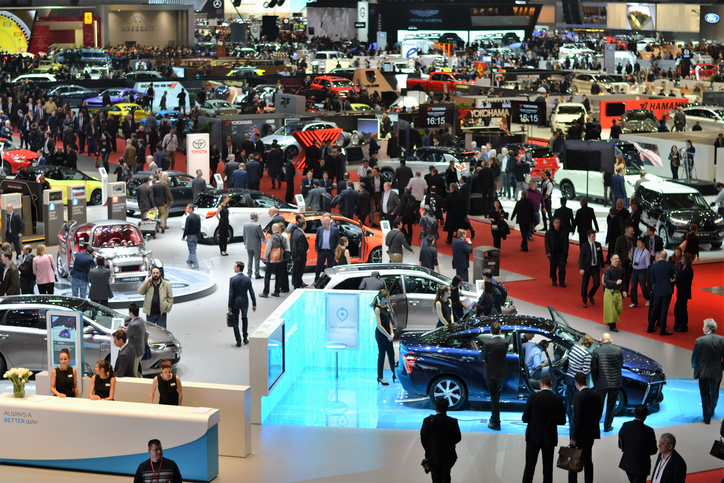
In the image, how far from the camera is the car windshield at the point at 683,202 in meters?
21.8

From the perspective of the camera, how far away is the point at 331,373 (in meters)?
13.9

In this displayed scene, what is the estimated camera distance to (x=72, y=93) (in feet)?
140

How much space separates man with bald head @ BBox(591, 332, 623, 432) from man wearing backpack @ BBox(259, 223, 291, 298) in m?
7.28

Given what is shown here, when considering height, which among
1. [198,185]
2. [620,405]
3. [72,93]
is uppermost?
[72,93]

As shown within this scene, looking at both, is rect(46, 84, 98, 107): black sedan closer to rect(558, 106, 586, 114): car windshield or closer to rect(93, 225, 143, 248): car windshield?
rect(558, 106, 586, 114): car windshield

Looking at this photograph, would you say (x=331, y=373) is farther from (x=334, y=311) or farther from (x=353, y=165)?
(x=353, y=165)

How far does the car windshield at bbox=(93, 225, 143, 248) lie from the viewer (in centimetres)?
1816

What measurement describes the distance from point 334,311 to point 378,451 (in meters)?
3.23

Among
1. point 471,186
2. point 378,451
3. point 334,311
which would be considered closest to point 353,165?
point 471,186

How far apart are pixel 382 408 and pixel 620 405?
9.87ft

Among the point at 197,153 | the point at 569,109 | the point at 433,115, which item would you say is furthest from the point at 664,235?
the point at 569,109

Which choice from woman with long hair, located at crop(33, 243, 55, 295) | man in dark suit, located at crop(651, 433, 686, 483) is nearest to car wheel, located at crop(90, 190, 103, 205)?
woman with long hair, located at crop(33, 243, 55, 295)

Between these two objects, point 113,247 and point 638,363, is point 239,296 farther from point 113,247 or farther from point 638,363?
point 638,363

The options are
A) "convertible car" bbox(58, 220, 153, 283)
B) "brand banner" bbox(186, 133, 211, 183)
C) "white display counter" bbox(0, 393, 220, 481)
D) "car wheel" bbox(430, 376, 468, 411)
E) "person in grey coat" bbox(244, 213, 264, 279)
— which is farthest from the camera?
"brand banner" bbox(186, 133, 211, 183)
